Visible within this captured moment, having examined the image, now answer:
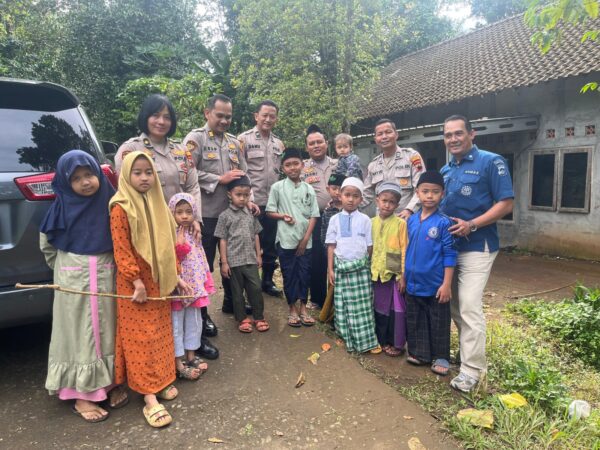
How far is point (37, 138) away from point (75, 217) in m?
0.69

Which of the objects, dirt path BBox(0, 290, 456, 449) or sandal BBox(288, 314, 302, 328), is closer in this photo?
dirt path BBox(0, 290, 456, 449)

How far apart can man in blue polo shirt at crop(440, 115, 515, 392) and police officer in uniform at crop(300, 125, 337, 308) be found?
1.50 metres

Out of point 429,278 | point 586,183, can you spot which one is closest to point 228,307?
point 429,278

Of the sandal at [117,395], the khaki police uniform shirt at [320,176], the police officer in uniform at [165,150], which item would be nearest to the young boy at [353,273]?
the khaki police uniform shirt at [320,176]

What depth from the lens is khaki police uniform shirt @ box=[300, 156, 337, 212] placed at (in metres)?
4.30

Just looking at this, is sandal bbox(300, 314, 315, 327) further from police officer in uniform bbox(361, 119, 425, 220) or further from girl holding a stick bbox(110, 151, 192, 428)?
girl holding a stick bbox(110, 151, 192, 428)

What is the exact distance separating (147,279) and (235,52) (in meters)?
10.7

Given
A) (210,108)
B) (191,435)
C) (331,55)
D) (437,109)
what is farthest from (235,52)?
(191,435)

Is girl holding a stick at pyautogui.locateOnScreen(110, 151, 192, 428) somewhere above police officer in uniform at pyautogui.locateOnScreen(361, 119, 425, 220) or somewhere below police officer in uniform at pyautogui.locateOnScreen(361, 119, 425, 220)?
below

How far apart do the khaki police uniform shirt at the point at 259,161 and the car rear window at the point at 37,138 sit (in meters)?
1.71

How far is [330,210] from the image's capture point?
4098 mm

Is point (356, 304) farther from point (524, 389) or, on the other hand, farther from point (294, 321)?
point (524, 389)

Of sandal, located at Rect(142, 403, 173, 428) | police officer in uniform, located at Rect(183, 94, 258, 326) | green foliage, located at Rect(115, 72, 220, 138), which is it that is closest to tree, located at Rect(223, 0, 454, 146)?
green foliage, located at Rect(115, 72, 220, 138)

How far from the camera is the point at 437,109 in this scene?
11.2 m
